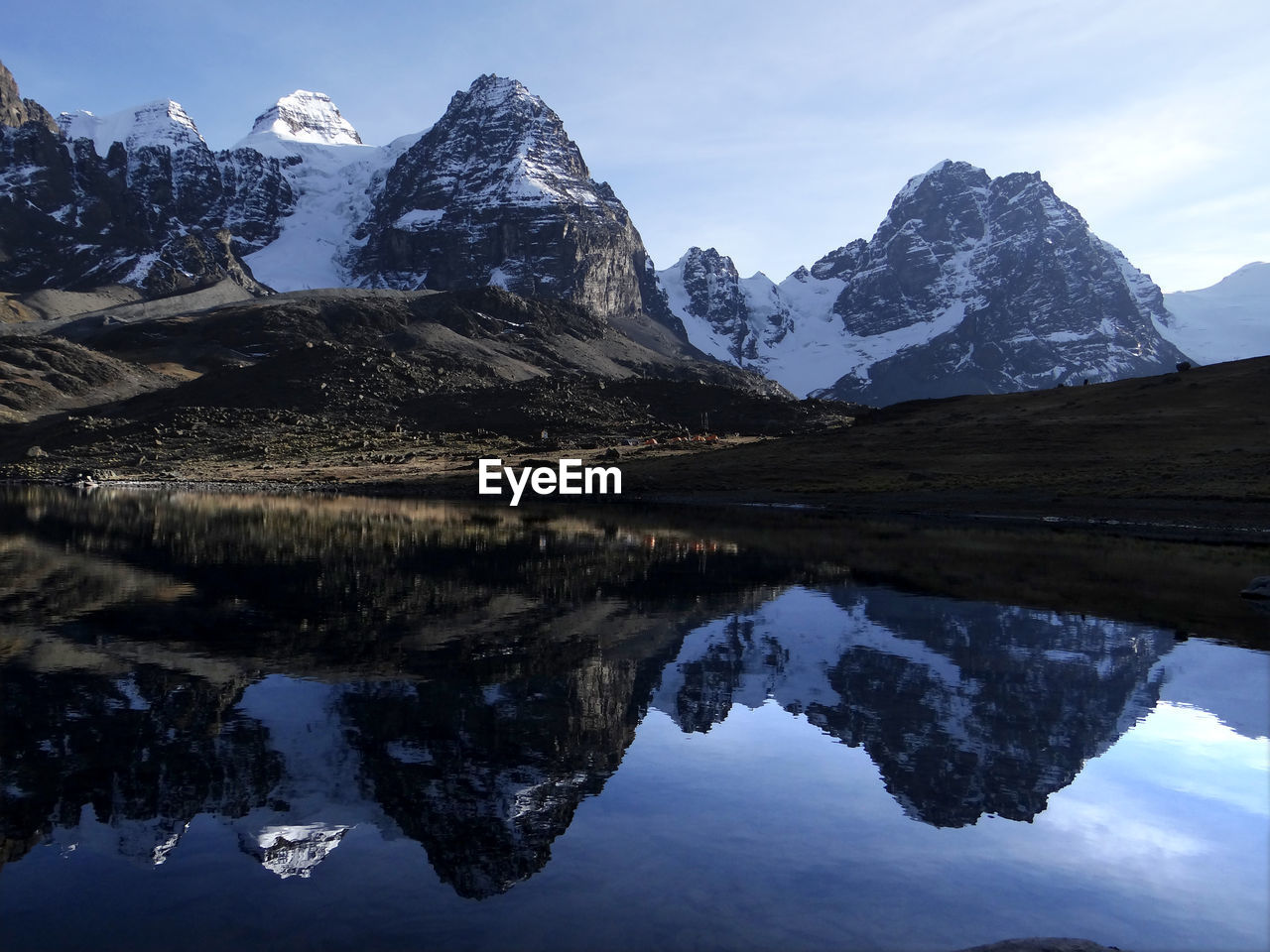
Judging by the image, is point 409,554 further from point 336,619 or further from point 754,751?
point 754,751

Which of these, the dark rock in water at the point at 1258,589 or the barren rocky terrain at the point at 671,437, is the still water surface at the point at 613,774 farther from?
the barren rocky terrain at the point at 671,437

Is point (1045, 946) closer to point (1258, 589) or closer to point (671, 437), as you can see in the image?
point (1258, 589)

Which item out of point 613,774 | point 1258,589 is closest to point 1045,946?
point 613,774

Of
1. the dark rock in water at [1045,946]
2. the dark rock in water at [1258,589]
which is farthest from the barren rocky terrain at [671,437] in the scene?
the dark rock in water at [1045,946]

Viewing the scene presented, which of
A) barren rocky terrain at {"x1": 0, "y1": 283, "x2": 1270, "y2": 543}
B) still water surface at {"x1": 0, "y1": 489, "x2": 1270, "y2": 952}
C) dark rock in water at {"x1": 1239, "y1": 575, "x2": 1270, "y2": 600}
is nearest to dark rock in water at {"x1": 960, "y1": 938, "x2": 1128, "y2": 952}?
still water surface at {"x1": 0, "y1": 489, "x2": 1270, "y2": 952}

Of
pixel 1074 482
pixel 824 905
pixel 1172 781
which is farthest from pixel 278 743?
pixel 1074 482

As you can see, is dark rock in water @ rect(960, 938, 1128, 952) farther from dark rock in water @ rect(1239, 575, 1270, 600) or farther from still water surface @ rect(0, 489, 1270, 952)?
dark rock in water @ rect(1239, 575, 1270, 600)

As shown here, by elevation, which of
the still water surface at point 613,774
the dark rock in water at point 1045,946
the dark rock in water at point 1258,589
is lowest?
the still water surface at point 613,774
